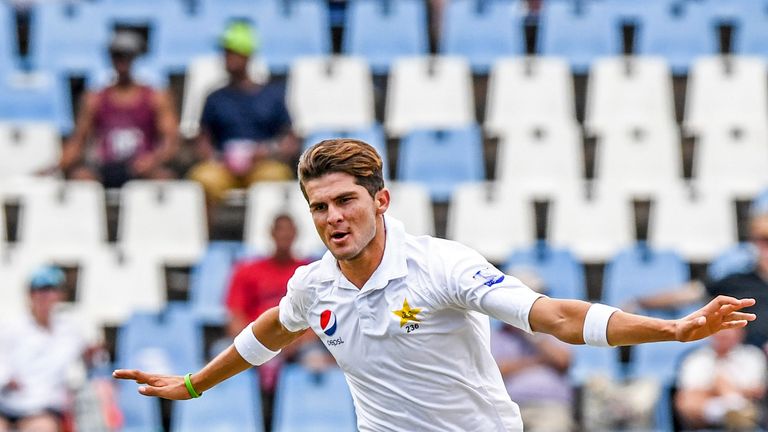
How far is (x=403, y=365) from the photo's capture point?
4254 mm

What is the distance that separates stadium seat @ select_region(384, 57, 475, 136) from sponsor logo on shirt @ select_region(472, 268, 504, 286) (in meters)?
6.14

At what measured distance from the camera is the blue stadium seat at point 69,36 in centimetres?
1080

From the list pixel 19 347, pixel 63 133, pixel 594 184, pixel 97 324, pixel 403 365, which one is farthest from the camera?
pixel 63 133

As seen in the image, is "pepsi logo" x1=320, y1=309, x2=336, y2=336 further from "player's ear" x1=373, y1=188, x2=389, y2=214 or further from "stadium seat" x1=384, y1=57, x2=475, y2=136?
"stadium seat" x1=384, y1=57, x2=475, y2=136

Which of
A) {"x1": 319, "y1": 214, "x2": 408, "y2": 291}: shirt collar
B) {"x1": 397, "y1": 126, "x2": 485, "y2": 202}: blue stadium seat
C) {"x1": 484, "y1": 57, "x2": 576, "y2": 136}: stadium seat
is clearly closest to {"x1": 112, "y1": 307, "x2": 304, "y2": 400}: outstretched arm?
{"x1": 319, "y1": 214, "x2": 408, "y2": 291}: shirt collar

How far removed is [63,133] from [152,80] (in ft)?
2.41

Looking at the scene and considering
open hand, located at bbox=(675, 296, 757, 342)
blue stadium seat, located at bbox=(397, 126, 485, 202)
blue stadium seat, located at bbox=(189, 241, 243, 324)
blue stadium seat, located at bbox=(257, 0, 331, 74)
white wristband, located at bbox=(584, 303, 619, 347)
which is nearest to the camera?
open hand, located at bbox=(675, 296, 757, 342)

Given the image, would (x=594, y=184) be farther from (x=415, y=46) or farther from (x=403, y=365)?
(x=403, y=365)

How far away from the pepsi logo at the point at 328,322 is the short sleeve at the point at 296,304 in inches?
3.5

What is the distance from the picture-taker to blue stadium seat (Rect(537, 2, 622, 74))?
10.7 metres

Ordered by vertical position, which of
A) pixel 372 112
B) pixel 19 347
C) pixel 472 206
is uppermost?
pixel 372 112

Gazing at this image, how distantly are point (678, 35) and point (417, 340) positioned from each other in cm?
708

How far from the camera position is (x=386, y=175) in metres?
9.76

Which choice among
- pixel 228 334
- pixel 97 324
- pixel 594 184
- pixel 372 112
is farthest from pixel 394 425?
pixel 372 112
